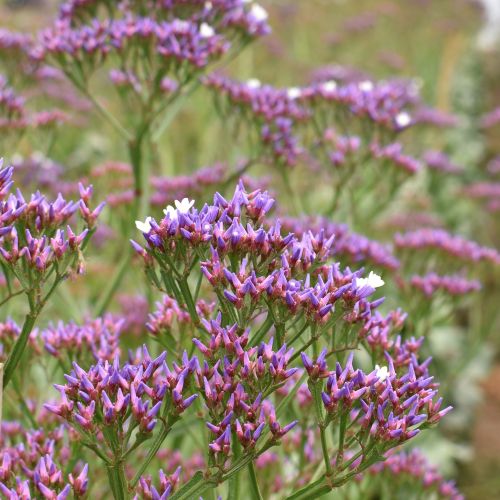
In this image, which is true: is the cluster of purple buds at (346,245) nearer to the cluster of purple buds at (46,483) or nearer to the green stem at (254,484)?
the green stem at (254,484)

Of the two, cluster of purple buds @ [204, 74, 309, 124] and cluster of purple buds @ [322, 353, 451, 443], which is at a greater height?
cluster of purple buds @ [204, 74, 309, 124]

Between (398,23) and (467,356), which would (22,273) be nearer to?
(467,356)

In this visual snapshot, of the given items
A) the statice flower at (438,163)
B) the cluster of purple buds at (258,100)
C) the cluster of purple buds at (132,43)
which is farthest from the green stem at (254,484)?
the statice flower at (438,163)


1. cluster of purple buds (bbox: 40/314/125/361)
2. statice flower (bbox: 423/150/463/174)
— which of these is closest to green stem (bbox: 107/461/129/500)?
cluster of purple buds (bbox: 40/314/125/361)

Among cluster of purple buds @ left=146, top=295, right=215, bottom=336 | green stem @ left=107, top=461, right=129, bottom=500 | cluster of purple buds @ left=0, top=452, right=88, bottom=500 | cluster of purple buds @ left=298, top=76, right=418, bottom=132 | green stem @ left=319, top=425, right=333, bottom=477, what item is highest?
cluster of purple buds @ left=298, top=76, right=418, bottom=132

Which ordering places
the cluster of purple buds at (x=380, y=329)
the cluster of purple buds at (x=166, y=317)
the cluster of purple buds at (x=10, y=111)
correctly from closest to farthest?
the cluster of purple buds at (x=380, y=329), the cluster of purple buds at (x=166, y=317), the cluster of purple buds at (x=10, y=111)

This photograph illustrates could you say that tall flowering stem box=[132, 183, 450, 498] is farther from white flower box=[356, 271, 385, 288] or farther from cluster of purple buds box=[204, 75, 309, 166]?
cluster of purple buds box=[204, 75, 309, 166]

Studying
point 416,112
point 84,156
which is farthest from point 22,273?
point 416,112

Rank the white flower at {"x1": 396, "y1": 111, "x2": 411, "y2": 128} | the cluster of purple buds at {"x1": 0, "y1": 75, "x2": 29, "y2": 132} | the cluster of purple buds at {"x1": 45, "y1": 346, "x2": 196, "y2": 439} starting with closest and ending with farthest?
the cluster of purple buds at {"x1": 45, "y1": 346, "x2": 196, "y2": 439}, the cluster of purple buds at {"x1": 0, "y1": 75, "x2": 29, "y2": 132}, the white flower at {"x1": 396, "y1": 111, "x2": 411, "y2": 128}
